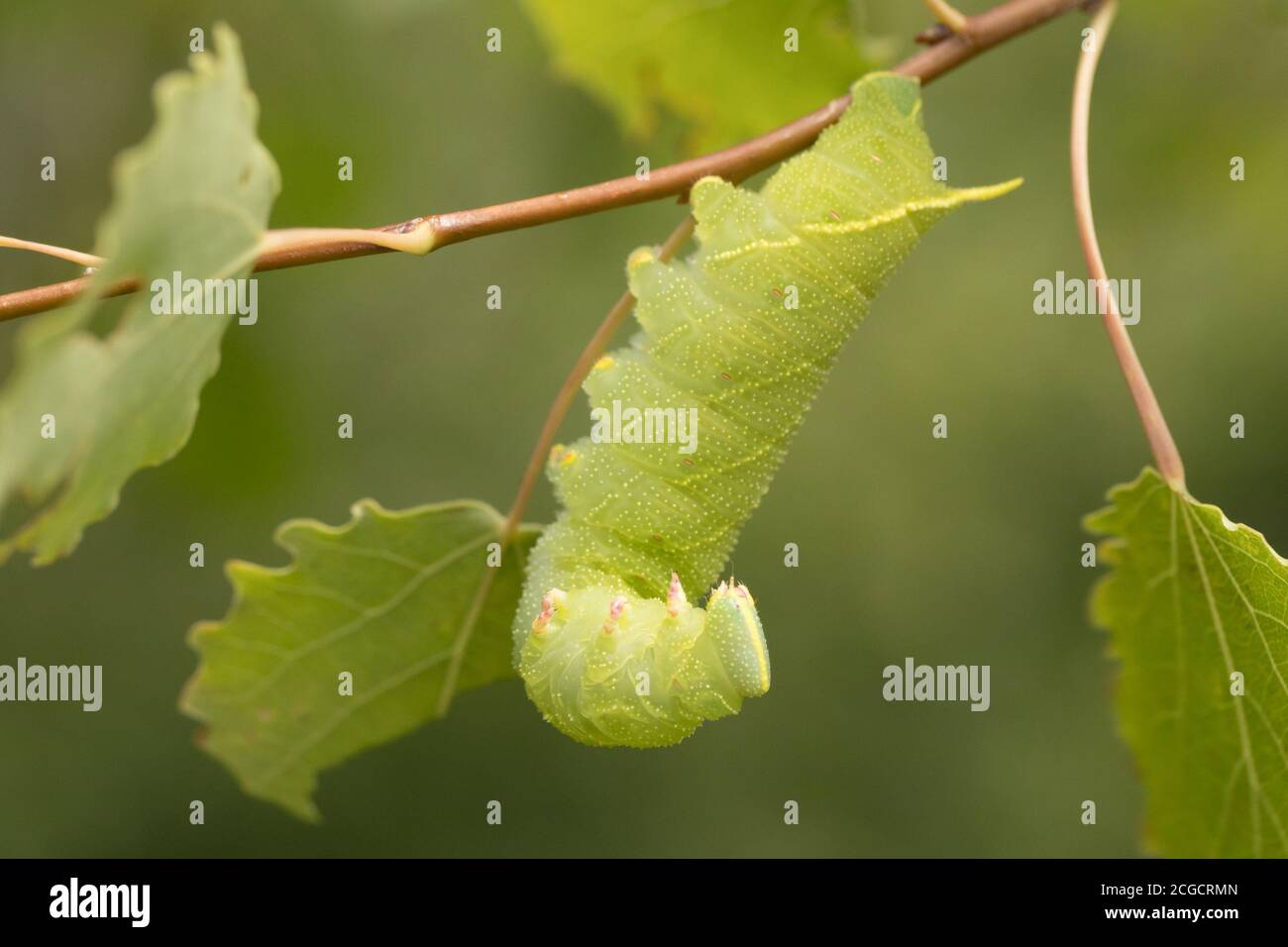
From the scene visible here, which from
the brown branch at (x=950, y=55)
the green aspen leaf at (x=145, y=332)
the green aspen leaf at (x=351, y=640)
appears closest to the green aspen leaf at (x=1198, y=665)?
the brown branch at (x=950, y=55)

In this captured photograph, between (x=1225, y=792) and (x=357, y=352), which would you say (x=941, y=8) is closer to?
(x=1225, y=792)

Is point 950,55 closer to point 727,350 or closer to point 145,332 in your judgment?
point 727,350

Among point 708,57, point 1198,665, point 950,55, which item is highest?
point 708,57

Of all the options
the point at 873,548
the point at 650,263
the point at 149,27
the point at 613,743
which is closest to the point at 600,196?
the point at 650,263

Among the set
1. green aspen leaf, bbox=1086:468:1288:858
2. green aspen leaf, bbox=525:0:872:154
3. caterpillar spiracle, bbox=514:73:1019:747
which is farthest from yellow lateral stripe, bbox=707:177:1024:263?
green aspen leaf, bbox=525:0:872:154

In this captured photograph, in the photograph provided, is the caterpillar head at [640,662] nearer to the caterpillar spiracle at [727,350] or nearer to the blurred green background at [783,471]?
the caterpillar spiracle at [727,350]

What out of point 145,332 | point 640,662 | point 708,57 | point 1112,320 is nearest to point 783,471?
point 708,57
